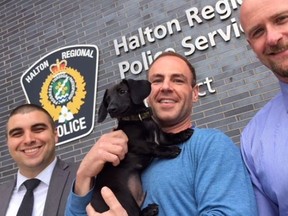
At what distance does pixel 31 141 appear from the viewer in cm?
202

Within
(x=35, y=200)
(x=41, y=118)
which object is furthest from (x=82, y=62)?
(x=35, y=200)

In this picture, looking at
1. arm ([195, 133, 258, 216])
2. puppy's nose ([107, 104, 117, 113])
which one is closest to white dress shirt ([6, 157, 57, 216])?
puppy's nose ([107, 104, 117, 113])

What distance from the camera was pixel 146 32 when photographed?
3340 mm

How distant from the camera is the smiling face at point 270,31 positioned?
1.15 meters

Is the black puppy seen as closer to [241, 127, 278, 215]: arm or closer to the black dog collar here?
the black dog collar

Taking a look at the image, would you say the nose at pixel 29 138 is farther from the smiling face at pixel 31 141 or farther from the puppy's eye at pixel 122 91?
the puppy's eye at pixel 122 91

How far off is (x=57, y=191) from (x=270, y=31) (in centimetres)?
125

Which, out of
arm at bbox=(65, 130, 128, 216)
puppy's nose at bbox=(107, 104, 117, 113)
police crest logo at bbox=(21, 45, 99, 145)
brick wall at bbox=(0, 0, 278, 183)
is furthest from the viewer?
police crest logo at bbox=(21, 45, 99, 145)

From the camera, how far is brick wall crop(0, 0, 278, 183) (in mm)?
2900

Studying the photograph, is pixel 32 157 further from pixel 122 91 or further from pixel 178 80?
pixel 178 80

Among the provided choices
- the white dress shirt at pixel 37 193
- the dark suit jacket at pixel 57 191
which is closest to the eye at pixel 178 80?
the dark suit jacket at pixel 57 191

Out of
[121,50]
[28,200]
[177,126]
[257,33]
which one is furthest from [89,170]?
[121,50]

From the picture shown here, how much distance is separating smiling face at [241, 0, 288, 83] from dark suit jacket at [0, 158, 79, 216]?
115cm

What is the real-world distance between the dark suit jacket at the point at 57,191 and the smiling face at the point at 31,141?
0.10m
